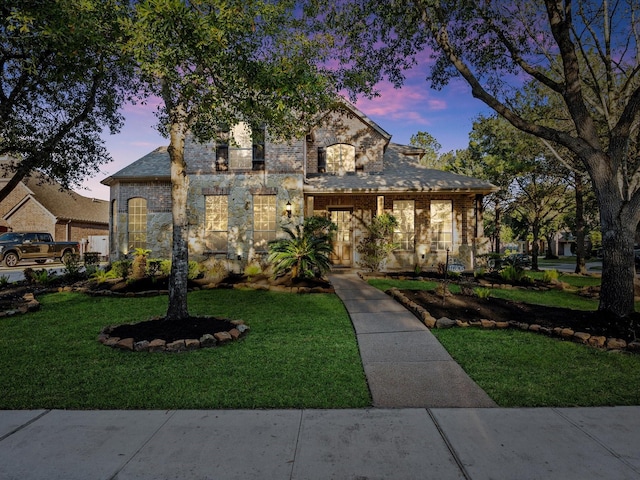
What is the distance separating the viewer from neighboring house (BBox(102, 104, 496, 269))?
1334cm

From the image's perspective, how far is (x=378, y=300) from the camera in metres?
8.08

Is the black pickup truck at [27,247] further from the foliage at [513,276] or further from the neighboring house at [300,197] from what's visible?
the foliage at [513,276]

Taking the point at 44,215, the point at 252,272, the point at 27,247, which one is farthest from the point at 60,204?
the point at 252,272

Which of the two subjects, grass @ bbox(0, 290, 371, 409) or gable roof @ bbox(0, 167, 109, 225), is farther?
gable roof @ bbox(0, 167, 109, 225)

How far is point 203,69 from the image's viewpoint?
17.1ft

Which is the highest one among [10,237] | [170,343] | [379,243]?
[10,237]

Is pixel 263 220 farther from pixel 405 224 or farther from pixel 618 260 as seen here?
pixel 618 260

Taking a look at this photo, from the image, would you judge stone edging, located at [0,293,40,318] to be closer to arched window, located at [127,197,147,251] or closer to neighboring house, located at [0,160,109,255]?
arched window, located at [127,197,147,251]

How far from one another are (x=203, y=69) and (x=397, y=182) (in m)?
9.85

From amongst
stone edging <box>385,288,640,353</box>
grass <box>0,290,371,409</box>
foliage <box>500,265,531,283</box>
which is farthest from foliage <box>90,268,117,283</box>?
foliage <box>500,265,531,283</box>

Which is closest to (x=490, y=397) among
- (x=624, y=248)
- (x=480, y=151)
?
(x=624, y=248)

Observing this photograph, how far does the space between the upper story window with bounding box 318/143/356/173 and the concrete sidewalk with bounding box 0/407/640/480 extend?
42.8 feet

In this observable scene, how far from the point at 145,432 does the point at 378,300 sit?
19.5 ft

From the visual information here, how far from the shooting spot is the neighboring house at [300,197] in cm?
1334
